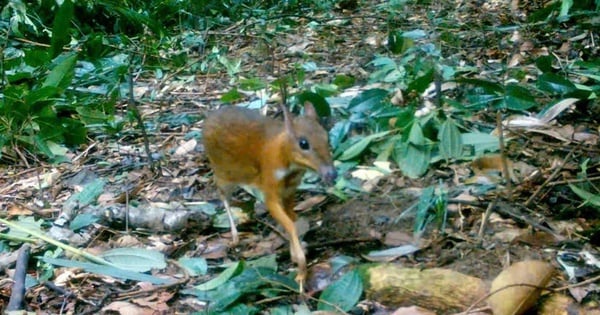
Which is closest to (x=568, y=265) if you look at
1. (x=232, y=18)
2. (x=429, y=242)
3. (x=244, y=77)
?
(x=429, y=242)

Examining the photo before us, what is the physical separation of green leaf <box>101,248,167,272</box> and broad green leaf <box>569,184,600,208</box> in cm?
194

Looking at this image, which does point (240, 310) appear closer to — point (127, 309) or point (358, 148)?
point (127, 309)

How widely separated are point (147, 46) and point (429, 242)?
182 inches

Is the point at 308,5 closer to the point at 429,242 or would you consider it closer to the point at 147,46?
the point at 147,46

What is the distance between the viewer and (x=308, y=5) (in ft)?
31.2

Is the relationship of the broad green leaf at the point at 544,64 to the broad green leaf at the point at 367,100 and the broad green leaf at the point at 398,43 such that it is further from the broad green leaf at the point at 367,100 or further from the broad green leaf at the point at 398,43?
the broad green leaf at the point at 398,43

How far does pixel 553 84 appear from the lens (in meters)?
5.10

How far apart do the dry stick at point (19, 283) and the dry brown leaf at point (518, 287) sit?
193 cm

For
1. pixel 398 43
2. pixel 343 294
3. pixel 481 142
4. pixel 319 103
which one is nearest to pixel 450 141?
pixel 481 142

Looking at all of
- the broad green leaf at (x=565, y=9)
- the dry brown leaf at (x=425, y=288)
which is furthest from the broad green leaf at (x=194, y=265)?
the broad green leaf at (x=565, y=9)

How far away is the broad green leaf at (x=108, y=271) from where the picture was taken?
3725 millimetres

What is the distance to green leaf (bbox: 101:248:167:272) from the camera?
152 inches

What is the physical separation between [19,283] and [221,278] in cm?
88

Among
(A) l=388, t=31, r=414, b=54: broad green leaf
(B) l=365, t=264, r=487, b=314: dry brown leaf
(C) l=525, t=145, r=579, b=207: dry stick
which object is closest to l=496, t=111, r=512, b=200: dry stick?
(C) l=525, t=145, r=579, b=207: dry stick
